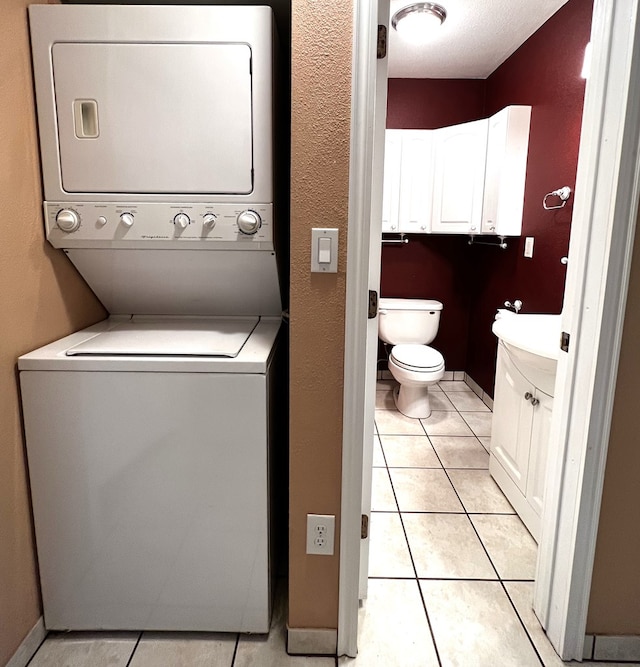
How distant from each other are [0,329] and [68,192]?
424mm

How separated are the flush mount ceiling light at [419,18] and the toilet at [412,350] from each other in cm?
164

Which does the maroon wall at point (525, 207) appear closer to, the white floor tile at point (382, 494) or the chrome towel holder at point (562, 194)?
the chrome towel holder at point (562, 194)

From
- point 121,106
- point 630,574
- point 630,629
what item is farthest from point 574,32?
point 630,629

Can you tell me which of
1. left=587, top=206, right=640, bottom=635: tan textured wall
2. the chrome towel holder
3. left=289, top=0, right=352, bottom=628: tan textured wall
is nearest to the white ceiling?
the chrome towel holder

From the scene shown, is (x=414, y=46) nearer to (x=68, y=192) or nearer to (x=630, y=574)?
(x=68, y=192)

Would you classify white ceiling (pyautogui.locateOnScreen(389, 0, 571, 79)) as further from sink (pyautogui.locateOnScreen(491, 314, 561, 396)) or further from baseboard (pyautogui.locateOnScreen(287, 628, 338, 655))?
baseboard (pyautogui.locateOnScreen(287, 628, 338, 655))

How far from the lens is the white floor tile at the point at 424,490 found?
219cm

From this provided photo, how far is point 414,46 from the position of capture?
2.98 meters

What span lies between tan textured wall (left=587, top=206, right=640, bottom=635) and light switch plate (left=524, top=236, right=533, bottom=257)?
169 cm

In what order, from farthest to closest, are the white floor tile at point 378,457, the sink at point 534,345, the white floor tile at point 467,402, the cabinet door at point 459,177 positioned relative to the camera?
1. the white floor tile at point 467,402
2. the cabinet door at point 459,177
3. the white floor tile at point 378,457
4. the sink at point 534,345

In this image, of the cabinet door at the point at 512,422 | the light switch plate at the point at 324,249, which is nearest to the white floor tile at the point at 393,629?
the cabinet door at the point at 512,422

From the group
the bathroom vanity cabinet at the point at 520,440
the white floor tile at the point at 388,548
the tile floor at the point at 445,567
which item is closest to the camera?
the tile floor at the point at 445,567

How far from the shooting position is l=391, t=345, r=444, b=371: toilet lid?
303 cm

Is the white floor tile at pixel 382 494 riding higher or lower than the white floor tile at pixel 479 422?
lower
